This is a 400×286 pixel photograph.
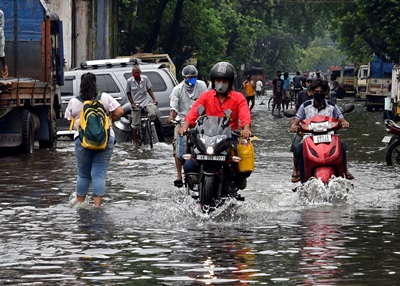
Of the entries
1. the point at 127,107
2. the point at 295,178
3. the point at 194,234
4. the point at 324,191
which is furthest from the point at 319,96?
the point at 127,107

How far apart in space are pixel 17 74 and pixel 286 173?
811cm

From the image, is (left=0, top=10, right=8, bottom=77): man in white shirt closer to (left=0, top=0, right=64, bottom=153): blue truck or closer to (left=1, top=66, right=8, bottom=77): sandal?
(left=1, top=66, right=8, bottom=77): sandal

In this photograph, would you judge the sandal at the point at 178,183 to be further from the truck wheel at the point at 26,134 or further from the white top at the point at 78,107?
the truck wheel at the point at 26,134

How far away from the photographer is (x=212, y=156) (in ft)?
39.9

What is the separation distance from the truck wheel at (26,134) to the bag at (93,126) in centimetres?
911

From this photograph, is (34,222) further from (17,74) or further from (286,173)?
(17,74)

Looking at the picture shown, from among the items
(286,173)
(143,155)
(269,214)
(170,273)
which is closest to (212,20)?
(143,155)

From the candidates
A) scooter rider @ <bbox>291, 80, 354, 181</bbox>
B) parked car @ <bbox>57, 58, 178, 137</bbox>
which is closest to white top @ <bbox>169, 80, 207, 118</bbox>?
scooter rider @ <bbox>291, 80, 354, 181</bbox>

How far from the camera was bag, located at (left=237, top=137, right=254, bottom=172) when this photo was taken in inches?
492

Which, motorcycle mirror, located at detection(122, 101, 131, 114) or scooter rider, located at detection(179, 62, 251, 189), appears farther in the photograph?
motorcycle mirror, located at detection(122, 101, 131, 114)

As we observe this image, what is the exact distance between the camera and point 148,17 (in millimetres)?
54812

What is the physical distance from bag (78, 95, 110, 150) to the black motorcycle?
1.07m

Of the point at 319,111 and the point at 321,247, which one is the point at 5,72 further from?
the point at 321,247

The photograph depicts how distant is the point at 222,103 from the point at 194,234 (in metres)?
2.26
